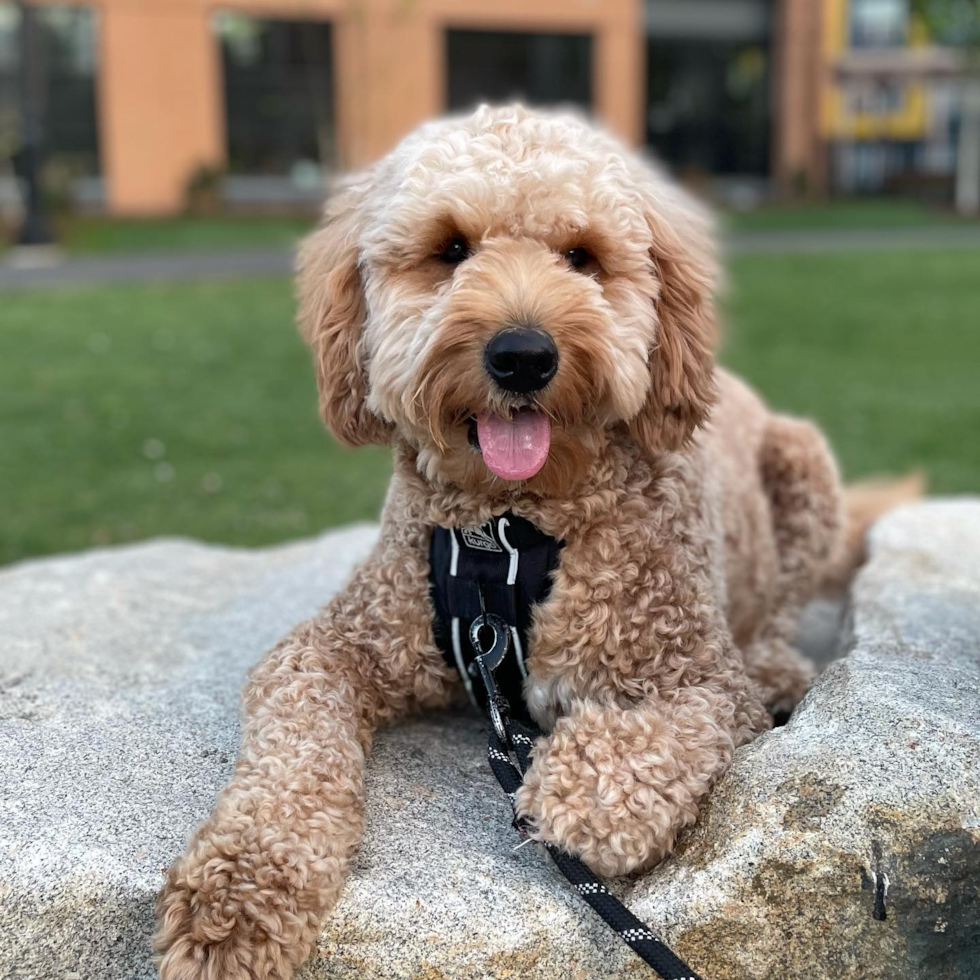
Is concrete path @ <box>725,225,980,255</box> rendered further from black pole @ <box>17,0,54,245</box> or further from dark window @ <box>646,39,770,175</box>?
black pole @ <box>17,0,54,245</box>

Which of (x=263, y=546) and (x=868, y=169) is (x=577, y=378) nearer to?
(x=263, y=546)

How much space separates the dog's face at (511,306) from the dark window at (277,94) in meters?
23.6

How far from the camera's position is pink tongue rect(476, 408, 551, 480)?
2451 millimetres

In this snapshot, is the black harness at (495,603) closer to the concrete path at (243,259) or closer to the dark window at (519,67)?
the concrete path at (243,259)

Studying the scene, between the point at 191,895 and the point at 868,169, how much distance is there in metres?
33.5


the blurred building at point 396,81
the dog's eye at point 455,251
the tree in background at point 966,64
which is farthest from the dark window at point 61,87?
the dog's eye at point 455,251

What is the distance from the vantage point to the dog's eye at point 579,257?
2.59 meters

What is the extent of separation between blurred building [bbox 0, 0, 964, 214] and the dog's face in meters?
21.0

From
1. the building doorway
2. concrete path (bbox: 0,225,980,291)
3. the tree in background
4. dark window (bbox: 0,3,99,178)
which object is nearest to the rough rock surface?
concrete path (bbox: 0,225,980,291)

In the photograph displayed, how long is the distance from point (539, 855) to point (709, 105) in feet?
99.4

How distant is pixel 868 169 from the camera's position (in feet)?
106

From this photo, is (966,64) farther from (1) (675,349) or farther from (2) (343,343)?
(2) (343,343)

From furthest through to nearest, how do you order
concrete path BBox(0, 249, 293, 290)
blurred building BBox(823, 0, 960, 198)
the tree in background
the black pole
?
blurred building BBox(823, 0, 960, 198)
the tree in background
the black pole
concrete path BBox(0, 249, 293, 290)

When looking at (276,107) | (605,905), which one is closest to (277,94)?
(276,107)
